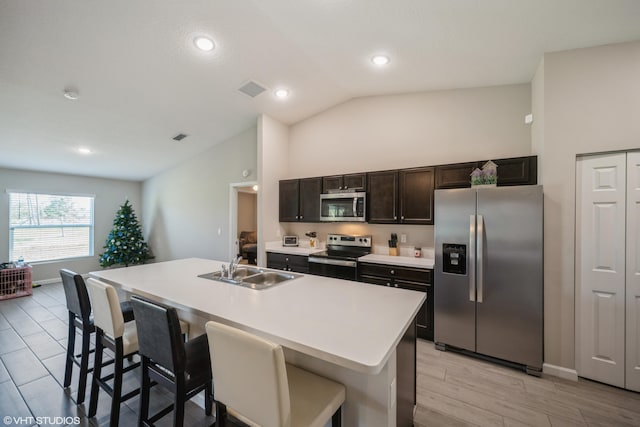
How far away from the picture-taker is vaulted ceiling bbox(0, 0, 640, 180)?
84.9 inches

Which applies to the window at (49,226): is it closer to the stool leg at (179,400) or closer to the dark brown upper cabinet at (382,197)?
the stool leg at (179,400)

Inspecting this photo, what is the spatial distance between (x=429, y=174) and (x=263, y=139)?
8.69ft

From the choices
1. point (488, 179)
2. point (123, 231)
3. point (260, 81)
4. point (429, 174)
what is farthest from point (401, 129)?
point (123, 231)

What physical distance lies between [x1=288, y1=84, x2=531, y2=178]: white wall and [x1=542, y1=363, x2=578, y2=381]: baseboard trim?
2219mm

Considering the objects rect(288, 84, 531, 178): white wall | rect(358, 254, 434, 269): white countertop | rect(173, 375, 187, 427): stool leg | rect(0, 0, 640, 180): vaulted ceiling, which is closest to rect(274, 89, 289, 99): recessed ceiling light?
rect(0, 0, 640, 180): vaulted ceiling

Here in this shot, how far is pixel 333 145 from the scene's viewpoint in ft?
14.5

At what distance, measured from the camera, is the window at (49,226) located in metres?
5.34

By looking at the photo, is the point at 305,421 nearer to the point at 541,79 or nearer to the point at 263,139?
the point at 541,79

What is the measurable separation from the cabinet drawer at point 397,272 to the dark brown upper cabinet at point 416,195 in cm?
62

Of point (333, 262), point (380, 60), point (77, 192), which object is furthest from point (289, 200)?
point (77, 192)

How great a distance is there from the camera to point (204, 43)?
2.74 metres

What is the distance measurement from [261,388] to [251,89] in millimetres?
3589

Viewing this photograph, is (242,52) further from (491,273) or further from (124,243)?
(124,243)

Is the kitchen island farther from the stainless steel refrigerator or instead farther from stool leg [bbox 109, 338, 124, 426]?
the stainless steel refrigerator
